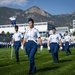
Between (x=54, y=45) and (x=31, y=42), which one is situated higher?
(x=31, y=42)

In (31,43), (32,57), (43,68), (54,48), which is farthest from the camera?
(54,48)

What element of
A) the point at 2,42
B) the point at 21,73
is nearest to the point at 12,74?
the point at 21,73

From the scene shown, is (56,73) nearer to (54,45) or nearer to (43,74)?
(43,74)

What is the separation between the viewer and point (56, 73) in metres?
14.8

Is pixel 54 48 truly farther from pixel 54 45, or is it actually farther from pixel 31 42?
pixel 31 42

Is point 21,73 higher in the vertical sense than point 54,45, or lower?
lower

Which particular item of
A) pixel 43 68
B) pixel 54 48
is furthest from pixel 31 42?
pixel 54 48

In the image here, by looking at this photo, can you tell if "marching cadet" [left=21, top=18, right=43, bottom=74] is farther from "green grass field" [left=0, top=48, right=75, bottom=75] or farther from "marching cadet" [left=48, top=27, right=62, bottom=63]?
"marching cadet" [left=48, top=27, right=62, bottom=63]

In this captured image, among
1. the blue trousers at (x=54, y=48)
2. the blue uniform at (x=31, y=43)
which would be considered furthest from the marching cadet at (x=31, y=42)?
the blue trousers at (x=54, y=48)

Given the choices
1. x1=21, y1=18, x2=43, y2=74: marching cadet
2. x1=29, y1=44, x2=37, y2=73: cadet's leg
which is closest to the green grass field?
x1=29, y1=44, x2=37, y2=73: cadet's leg

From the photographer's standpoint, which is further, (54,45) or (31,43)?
(54,45)

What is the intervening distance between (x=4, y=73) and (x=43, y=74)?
6.72 feet

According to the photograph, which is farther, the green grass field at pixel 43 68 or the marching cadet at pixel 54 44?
the marching cadet at pixel 54 44

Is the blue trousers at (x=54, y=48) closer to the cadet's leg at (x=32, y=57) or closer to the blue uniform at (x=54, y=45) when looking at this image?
the blue uniform at (x=54, y=45)
